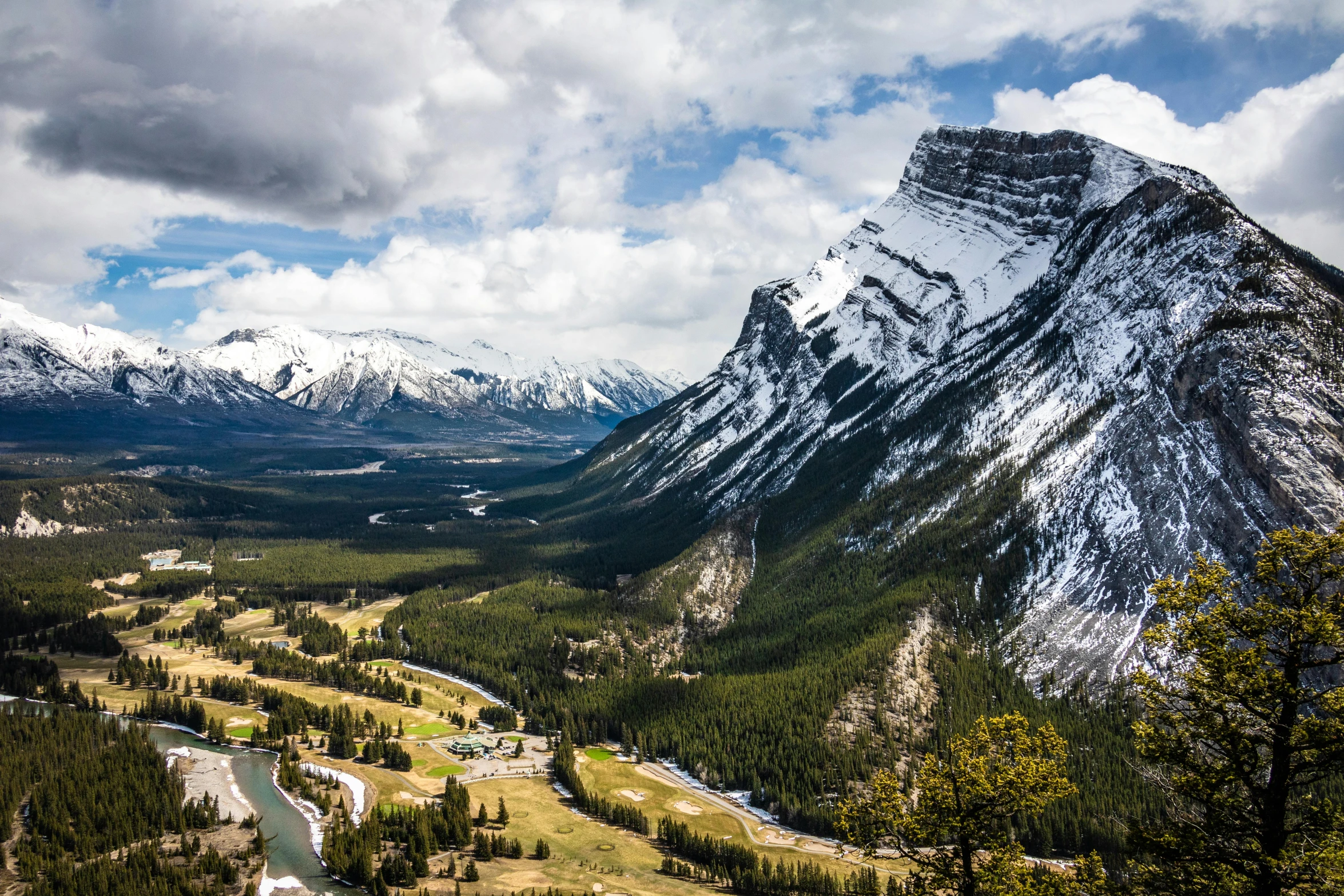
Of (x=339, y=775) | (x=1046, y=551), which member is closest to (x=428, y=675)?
(x=339, y=775)

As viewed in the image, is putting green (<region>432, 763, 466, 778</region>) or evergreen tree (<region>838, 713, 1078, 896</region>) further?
putting green (<region>432, 763, 466, 778</region>)

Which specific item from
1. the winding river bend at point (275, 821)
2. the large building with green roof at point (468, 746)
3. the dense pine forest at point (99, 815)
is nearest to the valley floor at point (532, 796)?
the large building with green roof at point (468, 746)

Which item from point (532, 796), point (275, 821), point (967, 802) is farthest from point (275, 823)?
point (967, 802)

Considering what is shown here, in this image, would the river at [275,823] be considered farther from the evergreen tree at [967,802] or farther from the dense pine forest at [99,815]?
the evergreen tree at [967,802]

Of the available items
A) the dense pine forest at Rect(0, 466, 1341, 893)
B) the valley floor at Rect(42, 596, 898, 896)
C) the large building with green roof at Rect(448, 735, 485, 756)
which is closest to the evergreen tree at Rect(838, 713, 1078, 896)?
the dense pine forest at Rect(0, 466, 1341, 893)

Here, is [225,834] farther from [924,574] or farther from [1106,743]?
[924,574]

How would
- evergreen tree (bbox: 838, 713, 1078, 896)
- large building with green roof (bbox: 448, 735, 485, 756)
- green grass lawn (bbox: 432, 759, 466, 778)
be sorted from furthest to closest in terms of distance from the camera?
large building with green roof (bbox: 448, 735, 485, 756) → green grass lawn (bbox: 432, 759, 466, 778) → evergreen tree (bbox: 838, 713, 1078, 896)

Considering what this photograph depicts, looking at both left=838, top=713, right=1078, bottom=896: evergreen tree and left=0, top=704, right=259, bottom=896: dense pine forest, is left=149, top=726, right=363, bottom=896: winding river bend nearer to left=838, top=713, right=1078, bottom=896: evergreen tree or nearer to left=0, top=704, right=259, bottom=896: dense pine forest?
left=0, top=704, right=259, bottom=896: dense pine forest
